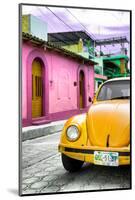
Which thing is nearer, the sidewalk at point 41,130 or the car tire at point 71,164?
the sidewalk at point 41,130

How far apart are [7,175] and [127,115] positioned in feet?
3.82

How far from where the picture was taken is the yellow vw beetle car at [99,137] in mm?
3266

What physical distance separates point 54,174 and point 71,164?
7.1 inches

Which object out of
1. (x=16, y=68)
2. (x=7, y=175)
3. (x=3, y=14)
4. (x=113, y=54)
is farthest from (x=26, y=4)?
(x=7, y=175)

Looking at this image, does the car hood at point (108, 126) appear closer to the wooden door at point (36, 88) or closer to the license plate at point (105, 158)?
the license plate at point (105, 158)

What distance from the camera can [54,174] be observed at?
3424 mm

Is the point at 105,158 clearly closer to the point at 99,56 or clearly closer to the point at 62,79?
the point at 62,79

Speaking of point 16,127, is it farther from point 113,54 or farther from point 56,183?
point 113,54

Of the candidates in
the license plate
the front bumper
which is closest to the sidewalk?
the front bumper

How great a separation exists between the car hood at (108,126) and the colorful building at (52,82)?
0.59 ft

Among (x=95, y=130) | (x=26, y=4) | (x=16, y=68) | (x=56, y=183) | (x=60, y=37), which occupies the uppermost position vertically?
(x=26, y=4)

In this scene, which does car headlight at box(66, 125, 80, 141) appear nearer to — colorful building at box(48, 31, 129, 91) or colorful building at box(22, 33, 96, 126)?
colorful building at box(22, 33, 96, 126)

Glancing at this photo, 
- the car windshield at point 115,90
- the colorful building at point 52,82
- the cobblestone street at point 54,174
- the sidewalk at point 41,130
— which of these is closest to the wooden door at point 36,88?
the colorful building at point 52,82

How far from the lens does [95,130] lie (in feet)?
10.8
